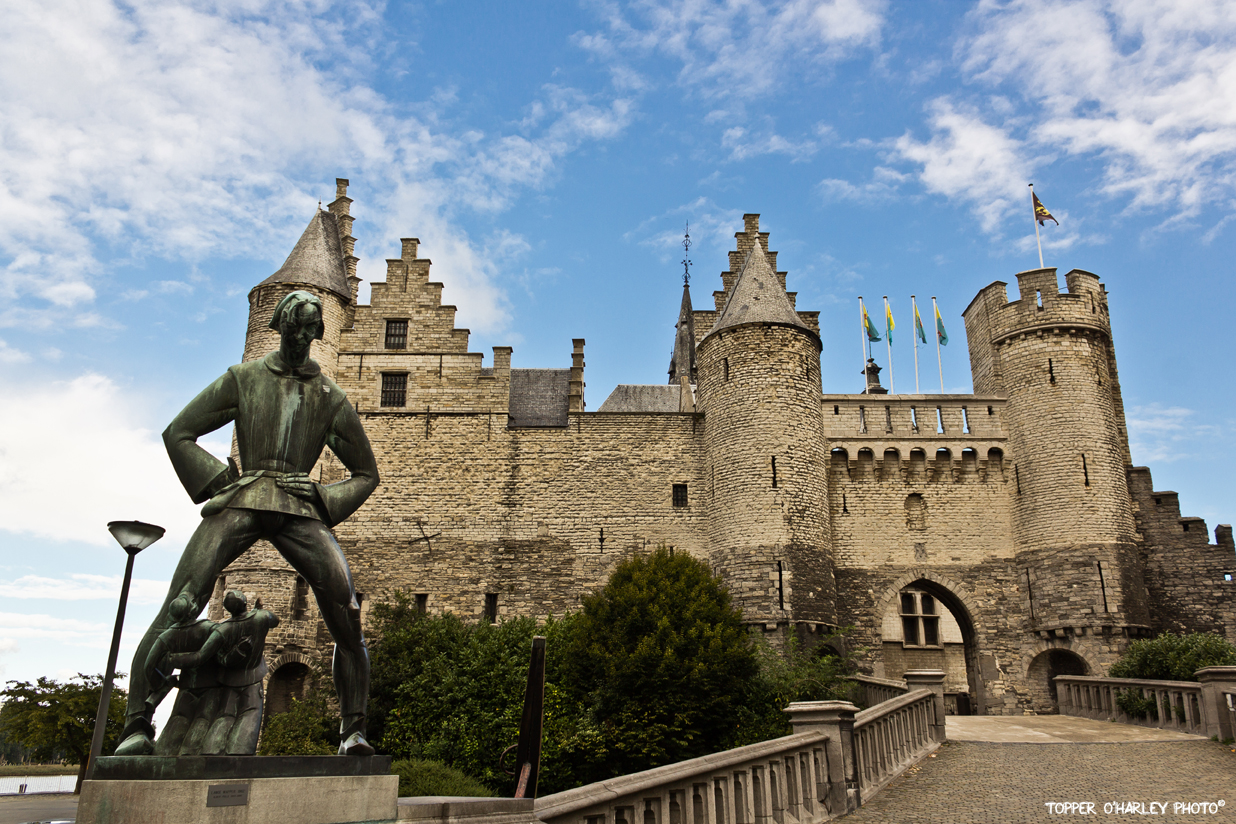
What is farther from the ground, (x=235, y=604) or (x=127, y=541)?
(x=127, y=541)

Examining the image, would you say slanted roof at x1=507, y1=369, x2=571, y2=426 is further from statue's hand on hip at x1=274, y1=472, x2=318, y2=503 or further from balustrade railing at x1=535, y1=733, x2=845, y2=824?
statue's hand on hip at x1=274, y1=472, x2=318, y2=503

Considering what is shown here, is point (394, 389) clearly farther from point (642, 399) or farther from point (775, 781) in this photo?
point (775, 781)

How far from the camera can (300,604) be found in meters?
23.7

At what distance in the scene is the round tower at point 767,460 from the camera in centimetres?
2317

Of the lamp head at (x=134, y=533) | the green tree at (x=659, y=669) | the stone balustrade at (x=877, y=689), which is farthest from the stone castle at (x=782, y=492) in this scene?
the lamp head at (x=134, y=533)

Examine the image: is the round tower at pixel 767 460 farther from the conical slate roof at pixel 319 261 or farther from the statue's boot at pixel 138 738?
the statue's boot at pixel 138 738

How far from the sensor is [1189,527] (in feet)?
82.9

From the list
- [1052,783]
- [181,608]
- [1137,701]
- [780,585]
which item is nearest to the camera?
[181,608]

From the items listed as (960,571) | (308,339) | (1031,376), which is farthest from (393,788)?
(1031,376)

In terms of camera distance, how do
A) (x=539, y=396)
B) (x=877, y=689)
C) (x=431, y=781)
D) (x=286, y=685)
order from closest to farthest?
(x=431, y=781), (x=877, y=689), (x=286, y=685), (x=539, y=396)

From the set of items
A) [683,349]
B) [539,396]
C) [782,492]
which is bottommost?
[782,492]

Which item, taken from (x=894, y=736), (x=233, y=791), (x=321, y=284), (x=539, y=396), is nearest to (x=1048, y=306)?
(x=539, y=396)

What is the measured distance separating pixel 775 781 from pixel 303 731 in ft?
48.7

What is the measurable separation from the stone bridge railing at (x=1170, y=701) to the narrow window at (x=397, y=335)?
771 inches
